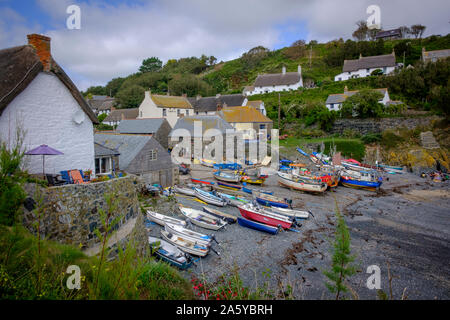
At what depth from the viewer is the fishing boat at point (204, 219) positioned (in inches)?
659

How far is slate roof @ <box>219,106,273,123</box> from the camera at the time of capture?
44344 mm

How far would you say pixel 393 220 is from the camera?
19094 mm

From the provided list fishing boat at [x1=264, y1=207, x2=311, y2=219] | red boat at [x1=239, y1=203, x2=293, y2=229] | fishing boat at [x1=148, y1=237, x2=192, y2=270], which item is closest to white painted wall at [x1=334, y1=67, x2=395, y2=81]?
fishing boat at [x1=264, y1=207, x2=311, y2=219]

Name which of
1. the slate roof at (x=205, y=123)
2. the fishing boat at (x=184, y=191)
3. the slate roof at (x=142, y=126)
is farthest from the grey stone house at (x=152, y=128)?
the fishing boat at (x=184, y=191)

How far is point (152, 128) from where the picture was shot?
122 feet

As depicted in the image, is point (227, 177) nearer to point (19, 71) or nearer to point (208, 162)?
point (208, 162)

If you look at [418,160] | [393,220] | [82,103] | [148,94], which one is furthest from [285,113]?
[82,103]

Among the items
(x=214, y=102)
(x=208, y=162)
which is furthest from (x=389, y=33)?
(x=208, y=162)

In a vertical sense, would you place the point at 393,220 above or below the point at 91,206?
below

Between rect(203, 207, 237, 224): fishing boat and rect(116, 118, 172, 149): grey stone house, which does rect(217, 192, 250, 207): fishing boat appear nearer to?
rect(203, 207, 237, 224): fishing boat

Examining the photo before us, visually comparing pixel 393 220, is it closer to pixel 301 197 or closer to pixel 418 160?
pixel 301 197

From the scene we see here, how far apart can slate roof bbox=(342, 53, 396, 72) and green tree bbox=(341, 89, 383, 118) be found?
897 inches

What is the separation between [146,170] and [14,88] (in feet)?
45.2

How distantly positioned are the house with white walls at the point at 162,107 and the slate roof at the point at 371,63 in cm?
4183
